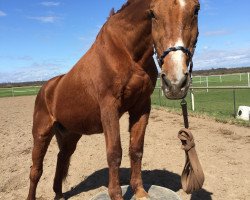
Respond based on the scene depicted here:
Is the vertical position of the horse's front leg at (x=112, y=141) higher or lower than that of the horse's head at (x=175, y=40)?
lower

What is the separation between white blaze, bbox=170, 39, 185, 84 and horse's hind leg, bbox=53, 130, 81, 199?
9.57 ft

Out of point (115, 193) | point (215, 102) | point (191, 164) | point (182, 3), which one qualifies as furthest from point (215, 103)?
point (182, 3)

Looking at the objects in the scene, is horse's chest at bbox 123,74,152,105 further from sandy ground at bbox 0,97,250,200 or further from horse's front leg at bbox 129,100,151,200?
sandy ground at bbox 0,97,250,200

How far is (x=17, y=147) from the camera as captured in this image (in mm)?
8219

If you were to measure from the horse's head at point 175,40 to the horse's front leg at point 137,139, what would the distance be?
118 centimetres

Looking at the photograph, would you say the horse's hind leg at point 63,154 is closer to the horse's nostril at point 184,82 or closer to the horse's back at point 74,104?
the horse's back at point 74,104

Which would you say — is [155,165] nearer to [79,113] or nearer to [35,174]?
[35,174]

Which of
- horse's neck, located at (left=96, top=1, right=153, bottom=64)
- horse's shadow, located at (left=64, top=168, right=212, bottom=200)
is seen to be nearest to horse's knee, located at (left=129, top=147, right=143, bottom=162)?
horse's neck, located at (left=96, top=1, right=153, bottom=64)

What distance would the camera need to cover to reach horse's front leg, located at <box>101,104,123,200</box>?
A: 135 inches

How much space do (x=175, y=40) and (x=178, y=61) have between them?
0.19 metres

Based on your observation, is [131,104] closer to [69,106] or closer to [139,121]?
[139,121]

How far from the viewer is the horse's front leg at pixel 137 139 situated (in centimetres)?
385

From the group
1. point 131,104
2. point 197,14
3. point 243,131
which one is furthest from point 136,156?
point 243,131

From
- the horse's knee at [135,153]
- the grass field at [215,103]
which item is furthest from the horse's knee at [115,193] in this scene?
the grass field at [215,103]
